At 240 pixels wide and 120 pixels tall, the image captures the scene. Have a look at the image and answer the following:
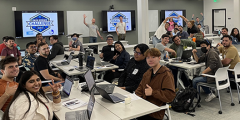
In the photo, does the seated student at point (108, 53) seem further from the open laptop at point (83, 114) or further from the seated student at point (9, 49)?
the open laptop at point (83, 114)

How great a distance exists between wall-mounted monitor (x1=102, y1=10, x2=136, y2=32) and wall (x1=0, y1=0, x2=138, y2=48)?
0.77 feet

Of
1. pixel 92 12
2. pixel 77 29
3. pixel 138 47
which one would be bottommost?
pixel 138 47

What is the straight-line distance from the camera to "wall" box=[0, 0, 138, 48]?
10.6 m

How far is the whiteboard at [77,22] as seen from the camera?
11.9 meters

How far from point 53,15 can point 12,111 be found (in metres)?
9.59

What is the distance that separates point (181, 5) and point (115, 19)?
16.7 ft

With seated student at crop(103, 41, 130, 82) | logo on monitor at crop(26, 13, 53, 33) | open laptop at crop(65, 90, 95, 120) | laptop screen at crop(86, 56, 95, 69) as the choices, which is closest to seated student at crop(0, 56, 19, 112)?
open laptop at crop(65, 90, 95, 120)

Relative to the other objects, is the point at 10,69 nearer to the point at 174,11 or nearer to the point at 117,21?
the point at 117,21

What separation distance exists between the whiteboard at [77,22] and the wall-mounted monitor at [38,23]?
1.34 feet

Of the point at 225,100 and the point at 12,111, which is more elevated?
the point at 12,111

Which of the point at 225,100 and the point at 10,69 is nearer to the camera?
the point at 10,69

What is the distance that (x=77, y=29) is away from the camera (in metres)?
12.2

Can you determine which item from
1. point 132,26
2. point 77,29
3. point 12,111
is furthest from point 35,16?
point 12,111

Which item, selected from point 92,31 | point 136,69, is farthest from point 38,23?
point 136,69
